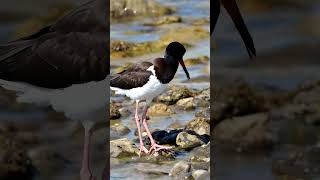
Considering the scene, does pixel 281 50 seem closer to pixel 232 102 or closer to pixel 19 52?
pixel 232 102

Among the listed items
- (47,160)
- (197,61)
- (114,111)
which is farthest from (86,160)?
(197,61)

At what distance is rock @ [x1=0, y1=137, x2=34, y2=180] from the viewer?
526 cm

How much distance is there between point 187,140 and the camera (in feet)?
17.5

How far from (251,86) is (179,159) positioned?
2.52 feet

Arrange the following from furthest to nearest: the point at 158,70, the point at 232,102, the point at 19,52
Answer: the point at 232,102 < the point at 158,70 < the point at 19,52

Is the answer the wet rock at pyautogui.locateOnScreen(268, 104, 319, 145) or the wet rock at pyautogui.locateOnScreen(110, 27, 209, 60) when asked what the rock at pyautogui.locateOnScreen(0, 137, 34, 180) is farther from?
the wet rock at pyautogui.locateOnScreen(268, 104, 319, 145)

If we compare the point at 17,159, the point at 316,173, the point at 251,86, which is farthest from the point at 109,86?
the point at 316,173

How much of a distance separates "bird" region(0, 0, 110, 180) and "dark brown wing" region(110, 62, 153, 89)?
0.94ft

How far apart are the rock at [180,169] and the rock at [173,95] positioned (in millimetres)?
516

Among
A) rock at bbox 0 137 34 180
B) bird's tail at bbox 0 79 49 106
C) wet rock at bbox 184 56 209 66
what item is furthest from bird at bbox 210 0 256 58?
rock at bbox 0 137 34 180

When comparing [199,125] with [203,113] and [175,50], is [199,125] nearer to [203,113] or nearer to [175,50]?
[203,113]

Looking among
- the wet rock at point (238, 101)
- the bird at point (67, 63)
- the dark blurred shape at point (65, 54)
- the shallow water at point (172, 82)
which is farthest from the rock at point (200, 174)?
the dark blurred shape at point (65, 54)

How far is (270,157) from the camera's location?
559 cm

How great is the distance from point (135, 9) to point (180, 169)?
4.47 feet
